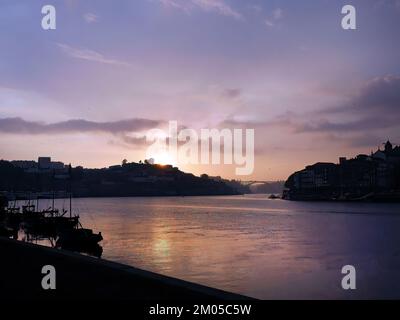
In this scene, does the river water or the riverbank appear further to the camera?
the river water

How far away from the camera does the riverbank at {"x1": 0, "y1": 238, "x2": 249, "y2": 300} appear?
12289 millimetres

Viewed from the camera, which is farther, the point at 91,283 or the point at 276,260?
→ the point at 276,260

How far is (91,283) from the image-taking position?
1413cm

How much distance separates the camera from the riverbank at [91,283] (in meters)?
12.3

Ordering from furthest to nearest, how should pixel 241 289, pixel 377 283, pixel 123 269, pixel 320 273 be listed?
pixel 320 273 < pixel 377 283 < pixel 241 289 < pixel 123 269

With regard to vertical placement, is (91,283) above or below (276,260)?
above

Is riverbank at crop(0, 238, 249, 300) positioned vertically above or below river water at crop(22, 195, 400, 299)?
above

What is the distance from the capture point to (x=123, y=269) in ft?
52.0
